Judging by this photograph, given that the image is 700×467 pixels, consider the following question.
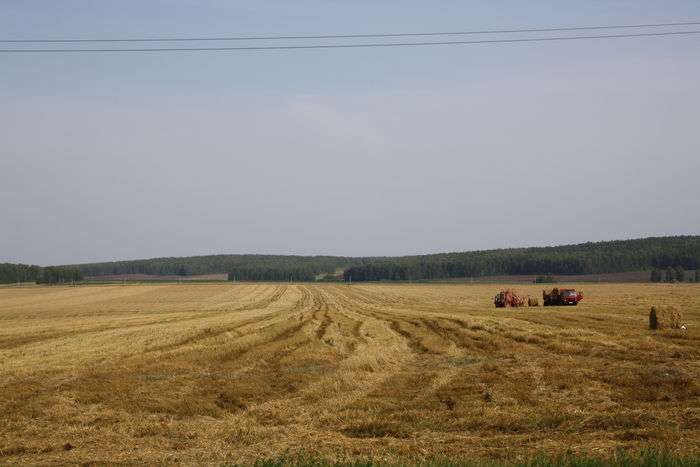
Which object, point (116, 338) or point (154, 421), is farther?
point (116, 338)

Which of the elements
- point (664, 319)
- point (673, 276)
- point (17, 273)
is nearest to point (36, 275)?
point (17, 273)

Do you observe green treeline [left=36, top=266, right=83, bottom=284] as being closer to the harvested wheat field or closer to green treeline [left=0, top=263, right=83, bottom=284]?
green treeline [left=0, top=263, right=83, bottom=284]

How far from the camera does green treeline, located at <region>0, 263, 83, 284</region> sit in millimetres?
178250

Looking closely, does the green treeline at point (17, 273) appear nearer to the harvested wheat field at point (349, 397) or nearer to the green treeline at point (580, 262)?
the green treeline at point (580, 262)

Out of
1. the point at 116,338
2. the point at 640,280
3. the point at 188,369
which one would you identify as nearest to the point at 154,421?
the point at 188,369

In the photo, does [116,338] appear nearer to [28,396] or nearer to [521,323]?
[28,396]

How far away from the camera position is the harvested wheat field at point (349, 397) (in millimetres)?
11336

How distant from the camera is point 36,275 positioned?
625 feet

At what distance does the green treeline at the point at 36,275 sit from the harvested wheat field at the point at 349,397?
15914 centimetres

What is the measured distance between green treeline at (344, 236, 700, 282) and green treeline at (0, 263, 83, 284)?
71789 millimetres

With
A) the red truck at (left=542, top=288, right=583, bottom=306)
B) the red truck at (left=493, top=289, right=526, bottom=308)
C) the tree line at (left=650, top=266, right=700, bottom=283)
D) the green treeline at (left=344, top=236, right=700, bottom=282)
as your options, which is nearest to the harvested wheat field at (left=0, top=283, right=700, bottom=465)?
the red truck at (left=493, top=289, right=526, bottom=308)

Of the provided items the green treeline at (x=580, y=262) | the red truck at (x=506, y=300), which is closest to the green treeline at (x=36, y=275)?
the green treeline at (x=580, y=262)

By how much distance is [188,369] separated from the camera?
69.6ft

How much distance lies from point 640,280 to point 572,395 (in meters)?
127
